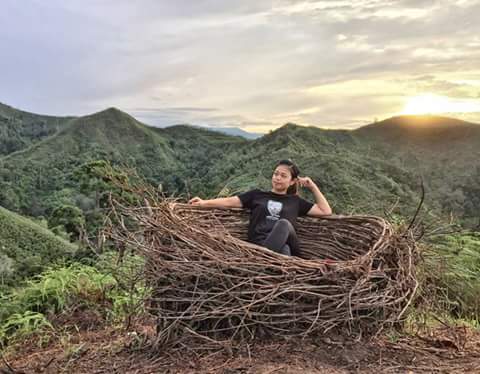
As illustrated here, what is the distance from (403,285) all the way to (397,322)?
285 millimetres

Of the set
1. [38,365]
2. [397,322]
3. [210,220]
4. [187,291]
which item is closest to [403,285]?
[397,322]

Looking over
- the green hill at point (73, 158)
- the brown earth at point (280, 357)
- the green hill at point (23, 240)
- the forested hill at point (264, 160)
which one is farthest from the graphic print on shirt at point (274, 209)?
the green hill at point (73, 158)

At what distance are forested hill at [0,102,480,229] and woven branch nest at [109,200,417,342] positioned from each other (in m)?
0.89

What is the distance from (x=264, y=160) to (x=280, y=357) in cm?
1880

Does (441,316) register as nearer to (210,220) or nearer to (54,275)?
(210,220)

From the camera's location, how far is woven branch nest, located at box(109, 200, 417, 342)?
2.87m

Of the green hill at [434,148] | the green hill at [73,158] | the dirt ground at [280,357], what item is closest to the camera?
the dirt ground at [280,357]

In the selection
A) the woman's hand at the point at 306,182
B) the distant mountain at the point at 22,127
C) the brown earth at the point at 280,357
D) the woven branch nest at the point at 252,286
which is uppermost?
the distant mountain at the point at 22,127

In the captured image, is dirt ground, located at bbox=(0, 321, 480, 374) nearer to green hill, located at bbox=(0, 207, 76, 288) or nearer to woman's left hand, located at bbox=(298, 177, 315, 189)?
woman's left hand, located at bbox=(298, 177, 315, 189)

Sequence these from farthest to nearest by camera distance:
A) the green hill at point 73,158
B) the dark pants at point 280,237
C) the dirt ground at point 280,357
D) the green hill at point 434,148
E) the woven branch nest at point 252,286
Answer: the green hill at point 73,158 < the green hill at point 434,148 < the dark pants at point 280,237 < the woven branch nest at point 252,286 < the dirt ground at point 280,357

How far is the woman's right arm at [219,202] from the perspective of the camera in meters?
4.05

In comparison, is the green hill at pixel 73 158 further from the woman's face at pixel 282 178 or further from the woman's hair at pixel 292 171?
the woman's face at pixel 282 178

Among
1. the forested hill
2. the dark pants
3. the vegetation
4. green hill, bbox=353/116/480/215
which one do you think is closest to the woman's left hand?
the dark pants

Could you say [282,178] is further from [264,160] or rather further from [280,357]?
[264,160]
